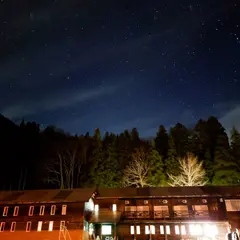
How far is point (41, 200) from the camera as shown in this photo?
28.8 m

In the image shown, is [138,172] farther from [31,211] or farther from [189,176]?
[31,211]

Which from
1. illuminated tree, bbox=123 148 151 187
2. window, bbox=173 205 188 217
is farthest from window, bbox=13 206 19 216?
window, bbox=173 205 188 217

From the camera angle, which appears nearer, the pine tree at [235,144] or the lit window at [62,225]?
the lit window at [62,225]

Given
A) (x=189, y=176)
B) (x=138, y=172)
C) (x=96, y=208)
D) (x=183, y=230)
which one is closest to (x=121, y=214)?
(x=96, y=208)

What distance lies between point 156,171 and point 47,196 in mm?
19262

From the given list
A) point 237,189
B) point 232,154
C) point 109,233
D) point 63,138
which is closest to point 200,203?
point 237,189

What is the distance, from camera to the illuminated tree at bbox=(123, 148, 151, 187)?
135ft

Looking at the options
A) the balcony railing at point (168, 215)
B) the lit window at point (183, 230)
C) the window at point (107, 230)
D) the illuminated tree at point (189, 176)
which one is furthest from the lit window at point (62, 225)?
the illuminated tree at point (189, 176)

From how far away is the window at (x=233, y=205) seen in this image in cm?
2934

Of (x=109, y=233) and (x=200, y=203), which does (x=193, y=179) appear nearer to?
(x=200, y=203)

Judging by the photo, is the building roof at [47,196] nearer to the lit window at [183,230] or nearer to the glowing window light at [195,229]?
the lit window at [183,230]

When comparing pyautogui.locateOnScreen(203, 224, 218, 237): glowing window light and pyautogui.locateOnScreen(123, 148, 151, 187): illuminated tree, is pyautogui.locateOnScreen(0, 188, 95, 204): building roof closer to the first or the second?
pyautogui.locateOnScreen(123, 148, 151, 187): illuminated tree

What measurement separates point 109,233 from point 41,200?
9.01 metres

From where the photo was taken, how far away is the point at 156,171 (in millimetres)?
41844
